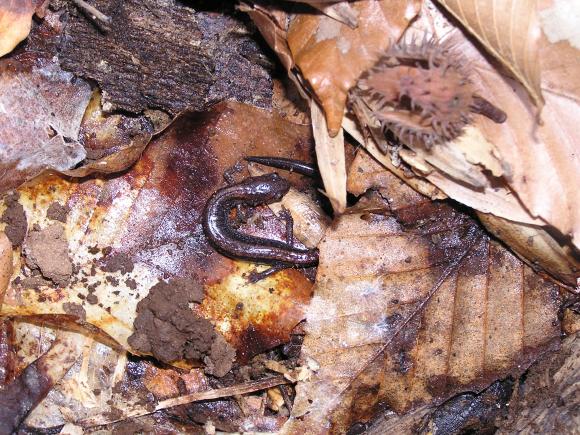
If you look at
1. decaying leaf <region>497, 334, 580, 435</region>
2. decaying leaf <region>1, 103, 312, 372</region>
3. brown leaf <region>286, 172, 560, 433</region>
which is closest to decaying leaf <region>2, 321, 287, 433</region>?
decaying leaf <region>1, 103, 312, 372</region>

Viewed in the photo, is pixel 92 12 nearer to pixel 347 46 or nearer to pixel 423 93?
pixel 347 46

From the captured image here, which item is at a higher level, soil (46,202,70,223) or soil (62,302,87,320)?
soil (46,202,70,223)

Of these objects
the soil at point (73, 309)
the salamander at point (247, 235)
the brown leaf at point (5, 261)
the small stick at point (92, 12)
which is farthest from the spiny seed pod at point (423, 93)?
the brown leaf at point (5, 261)

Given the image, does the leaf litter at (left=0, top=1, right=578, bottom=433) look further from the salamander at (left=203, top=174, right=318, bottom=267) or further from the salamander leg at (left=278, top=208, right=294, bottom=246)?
the salamander leg at (left=278, top=208, right=294, bottom=246)

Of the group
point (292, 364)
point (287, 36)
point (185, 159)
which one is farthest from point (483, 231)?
point (185, 159)

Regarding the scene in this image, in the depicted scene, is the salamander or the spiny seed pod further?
the salamander

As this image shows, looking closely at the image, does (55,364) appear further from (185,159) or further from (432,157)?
(432,157)

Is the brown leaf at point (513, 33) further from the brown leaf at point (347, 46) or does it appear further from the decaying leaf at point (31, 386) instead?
the decaying leaf at point (31, 386)
